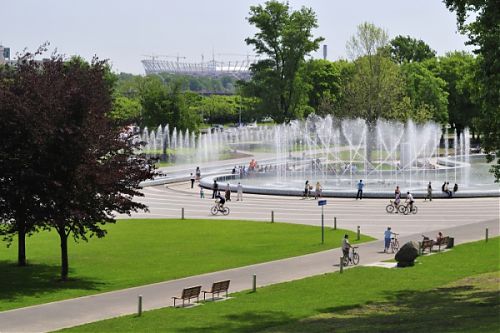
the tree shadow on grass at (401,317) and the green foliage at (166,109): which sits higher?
the green foliage at (166,109)

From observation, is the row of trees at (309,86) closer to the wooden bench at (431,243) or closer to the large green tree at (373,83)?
the large green tree at (373,83)

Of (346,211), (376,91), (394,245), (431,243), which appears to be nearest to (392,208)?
(346,211)

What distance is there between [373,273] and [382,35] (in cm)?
6565

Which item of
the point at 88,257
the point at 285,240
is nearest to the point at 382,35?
the point at 285,240

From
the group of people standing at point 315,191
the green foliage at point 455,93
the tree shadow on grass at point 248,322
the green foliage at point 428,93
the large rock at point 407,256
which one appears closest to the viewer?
the tree shadow on grass at point 248,322

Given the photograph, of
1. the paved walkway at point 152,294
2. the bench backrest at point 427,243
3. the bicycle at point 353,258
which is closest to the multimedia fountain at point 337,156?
the bench backrest at point 427,243

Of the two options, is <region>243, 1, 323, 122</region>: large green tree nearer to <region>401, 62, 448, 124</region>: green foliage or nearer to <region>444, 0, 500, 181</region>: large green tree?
<region>401, 62, 448, 124</region>: green foliage

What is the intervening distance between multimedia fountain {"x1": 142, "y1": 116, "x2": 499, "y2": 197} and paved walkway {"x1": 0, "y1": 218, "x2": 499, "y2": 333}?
25.2 m

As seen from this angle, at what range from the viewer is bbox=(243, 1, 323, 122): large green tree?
103m

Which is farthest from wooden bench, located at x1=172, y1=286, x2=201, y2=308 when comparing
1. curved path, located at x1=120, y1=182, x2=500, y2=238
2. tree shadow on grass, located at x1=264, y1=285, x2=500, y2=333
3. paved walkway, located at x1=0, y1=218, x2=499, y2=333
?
curved path, located at x1=120, y1=182, x2=500, y2=238

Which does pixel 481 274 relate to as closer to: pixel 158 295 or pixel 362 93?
pixel 158 295

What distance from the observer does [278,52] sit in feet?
341

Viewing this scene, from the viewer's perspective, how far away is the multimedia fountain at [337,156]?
223ft

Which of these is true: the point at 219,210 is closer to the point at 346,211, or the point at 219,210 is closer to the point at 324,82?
the point at 346,211
